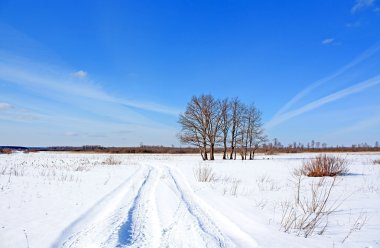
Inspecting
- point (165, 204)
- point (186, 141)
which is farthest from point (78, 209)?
point (186, 141)

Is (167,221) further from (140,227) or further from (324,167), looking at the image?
(324,167)

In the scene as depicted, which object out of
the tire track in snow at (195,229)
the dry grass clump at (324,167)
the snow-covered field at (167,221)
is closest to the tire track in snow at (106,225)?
the snow-covered field at (167,221)

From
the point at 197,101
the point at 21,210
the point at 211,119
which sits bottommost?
the point at 21,210

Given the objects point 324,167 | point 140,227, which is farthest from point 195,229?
point 324,167

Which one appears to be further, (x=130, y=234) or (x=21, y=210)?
(x=21, y=210)

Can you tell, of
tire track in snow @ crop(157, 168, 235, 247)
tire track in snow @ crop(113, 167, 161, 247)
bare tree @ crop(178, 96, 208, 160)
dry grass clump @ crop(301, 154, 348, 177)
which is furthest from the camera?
bare tree @ crop(178, 96, 208, 160)

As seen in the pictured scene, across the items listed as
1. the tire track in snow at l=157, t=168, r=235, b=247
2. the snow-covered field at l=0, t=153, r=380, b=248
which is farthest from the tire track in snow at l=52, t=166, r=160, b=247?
the tire track in snow at l=157, t=168, r=235, b=247

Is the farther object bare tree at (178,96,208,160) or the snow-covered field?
bare tree at (178,96,208,160)

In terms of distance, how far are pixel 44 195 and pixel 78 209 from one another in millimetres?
2506

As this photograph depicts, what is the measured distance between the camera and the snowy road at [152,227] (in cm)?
435

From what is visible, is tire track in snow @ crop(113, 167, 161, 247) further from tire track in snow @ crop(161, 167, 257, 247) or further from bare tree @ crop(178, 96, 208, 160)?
bare tree @ crop(178, 96, 208, 160)

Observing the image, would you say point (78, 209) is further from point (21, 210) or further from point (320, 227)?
point (320, 227)

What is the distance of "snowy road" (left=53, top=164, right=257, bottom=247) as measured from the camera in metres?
4.35

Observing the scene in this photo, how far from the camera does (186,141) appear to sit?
4347 cm
